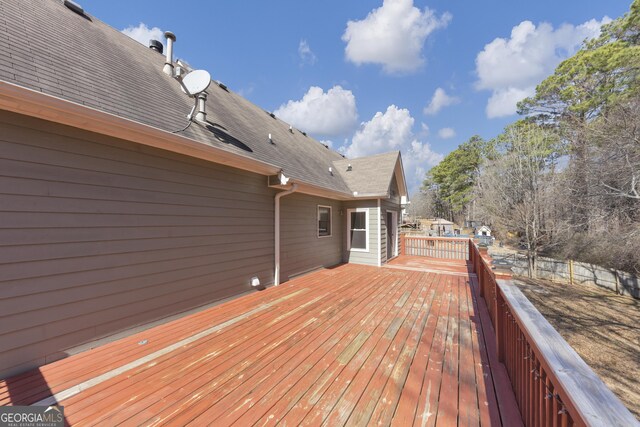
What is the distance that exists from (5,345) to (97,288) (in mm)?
727

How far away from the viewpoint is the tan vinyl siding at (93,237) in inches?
88.9

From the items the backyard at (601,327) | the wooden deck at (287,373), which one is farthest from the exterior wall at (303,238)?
the backyard at (601,327)

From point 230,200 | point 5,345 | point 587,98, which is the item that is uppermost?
point 587,98

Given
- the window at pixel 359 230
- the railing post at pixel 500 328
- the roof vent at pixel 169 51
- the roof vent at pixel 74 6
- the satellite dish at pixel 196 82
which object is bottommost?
the railing post at pixel 500 328

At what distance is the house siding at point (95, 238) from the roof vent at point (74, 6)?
336 cm

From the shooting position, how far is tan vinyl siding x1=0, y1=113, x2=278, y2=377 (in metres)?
2.26

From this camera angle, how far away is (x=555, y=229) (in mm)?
10773

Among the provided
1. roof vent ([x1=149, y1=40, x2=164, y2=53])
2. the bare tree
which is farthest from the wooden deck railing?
the bare tree

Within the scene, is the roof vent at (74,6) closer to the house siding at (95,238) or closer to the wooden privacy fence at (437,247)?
the house siding at (95,238)

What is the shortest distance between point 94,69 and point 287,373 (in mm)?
4520

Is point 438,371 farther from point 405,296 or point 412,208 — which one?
point 412,208

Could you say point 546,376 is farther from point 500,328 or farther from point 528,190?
point 528,190

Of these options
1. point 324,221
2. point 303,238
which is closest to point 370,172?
point 324,221

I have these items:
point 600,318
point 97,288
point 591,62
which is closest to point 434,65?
point 591,62
